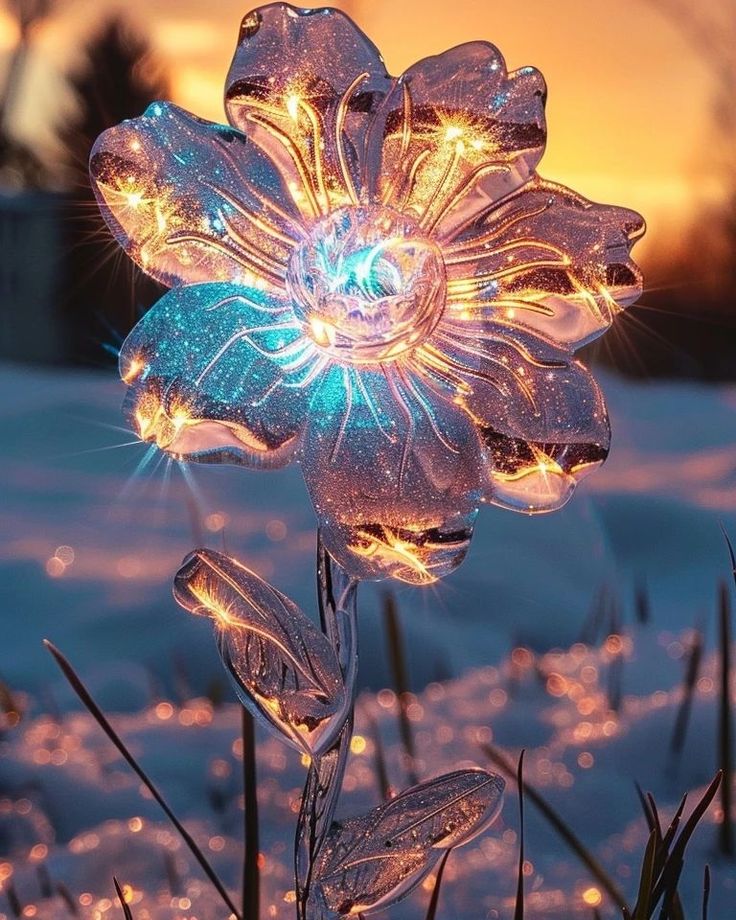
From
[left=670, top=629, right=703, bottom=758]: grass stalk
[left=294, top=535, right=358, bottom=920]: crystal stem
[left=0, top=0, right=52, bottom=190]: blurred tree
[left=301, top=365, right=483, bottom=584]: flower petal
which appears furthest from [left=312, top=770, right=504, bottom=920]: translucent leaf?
[left=0, top=0, right=52, bottom=190]: blurred tree

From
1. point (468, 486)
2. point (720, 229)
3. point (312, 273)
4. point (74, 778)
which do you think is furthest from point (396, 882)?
point (720, 229)

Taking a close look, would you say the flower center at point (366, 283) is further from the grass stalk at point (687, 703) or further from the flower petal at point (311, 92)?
the grass stalk at point (687, 703)

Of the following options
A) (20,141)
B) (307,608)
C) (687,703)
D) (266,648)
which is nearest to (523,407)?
(266,648)

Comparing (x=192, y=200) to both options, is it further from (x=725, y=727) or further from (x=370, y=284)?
(x=725, y=727)

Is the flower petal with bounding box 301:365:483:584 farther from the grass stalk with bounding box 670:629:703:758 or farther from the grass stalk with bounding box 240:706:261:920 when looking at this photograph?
the grass stalk with bounding box 670:629:703:758

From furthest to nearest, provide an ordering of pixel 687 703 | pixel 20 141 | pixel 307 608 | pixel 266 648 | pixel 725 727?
pixel 20 141
pixel 307 608
pixel 687 703
pixel 725 727
pixel 266 648
